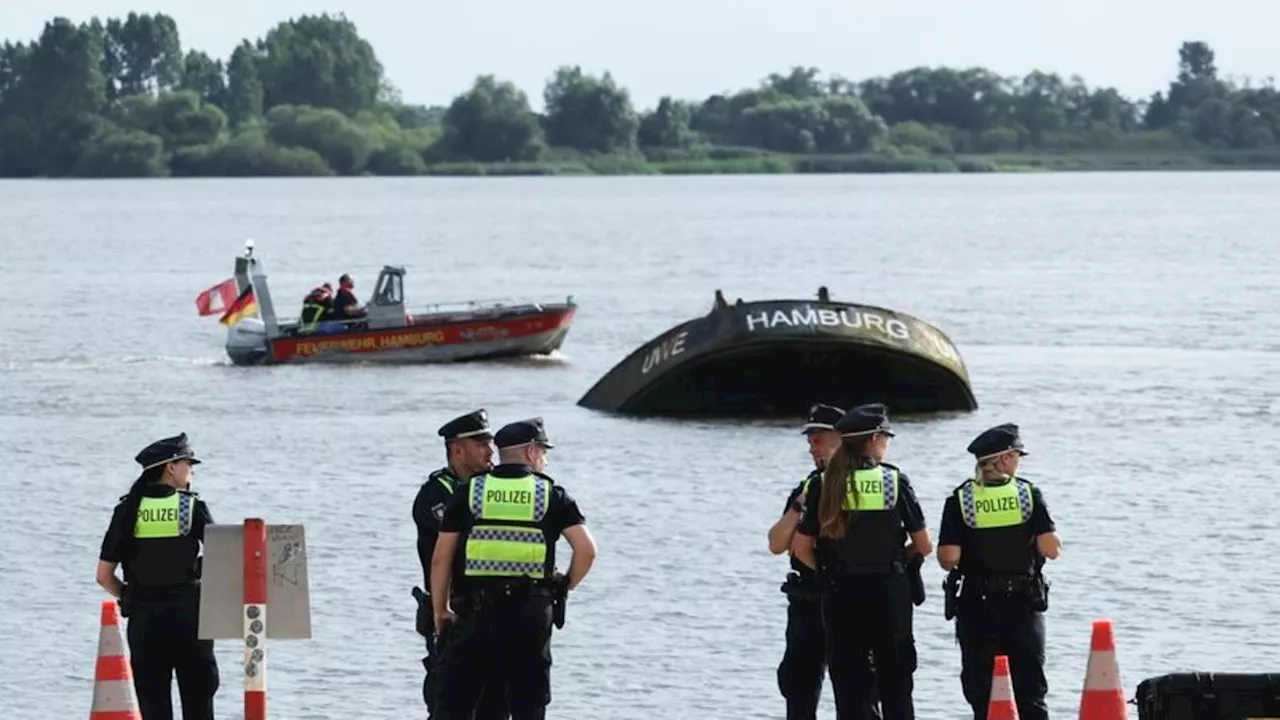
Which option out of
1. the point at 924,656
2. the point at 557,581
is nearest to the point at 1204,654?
the point at 924,656

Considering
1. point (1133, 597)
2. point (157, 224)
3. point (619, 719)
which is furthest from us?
point (157, 224)

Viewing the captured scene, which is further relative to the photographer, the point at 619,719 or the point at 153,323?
the point at 153,323

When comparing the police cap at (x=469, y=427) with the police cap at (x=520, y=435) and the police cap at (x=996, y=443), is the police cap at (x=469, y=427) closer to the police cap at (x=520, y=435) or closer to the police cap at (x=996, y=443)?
the police cap at (x=520, y=435)

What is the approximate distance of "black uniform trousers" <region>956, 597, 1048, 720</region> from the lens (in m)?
14.7

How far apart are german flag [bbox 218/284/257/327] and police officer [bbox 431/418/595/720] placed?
37546mm

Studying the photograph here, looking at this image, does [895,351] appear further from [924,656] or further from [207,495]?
[924,656]

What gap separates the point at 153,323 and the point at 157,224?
88873 mm

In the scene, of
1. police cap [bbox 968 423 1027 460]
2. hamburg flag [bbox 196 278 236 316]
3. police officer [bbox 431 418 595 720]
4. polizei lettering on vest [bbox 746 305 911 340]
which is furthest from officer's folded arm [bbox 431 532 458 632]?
hamburg flag [bbox 196 278 236 316]

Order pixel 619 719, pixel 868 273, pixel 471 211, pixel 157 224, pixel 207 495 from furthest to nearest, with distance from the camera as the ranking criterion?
pixel 471 211
pixel 157 224
pixel 868 273
pixel 207 495
pixel 619 719

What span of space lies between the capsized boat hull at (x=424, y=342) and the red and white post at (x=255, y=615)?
38.2 meters

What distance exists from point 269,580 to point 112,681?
96 centimetres

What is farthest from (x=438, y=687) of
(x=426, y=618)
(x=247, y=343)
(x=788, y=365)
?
(x=247, y=343)

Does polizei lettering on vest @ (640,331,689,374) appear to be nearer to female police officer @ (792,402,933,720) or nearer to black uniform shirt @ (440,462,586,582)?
female police officer @ (792,402,933,720)

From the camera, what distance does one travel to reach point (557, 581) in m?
13.9
